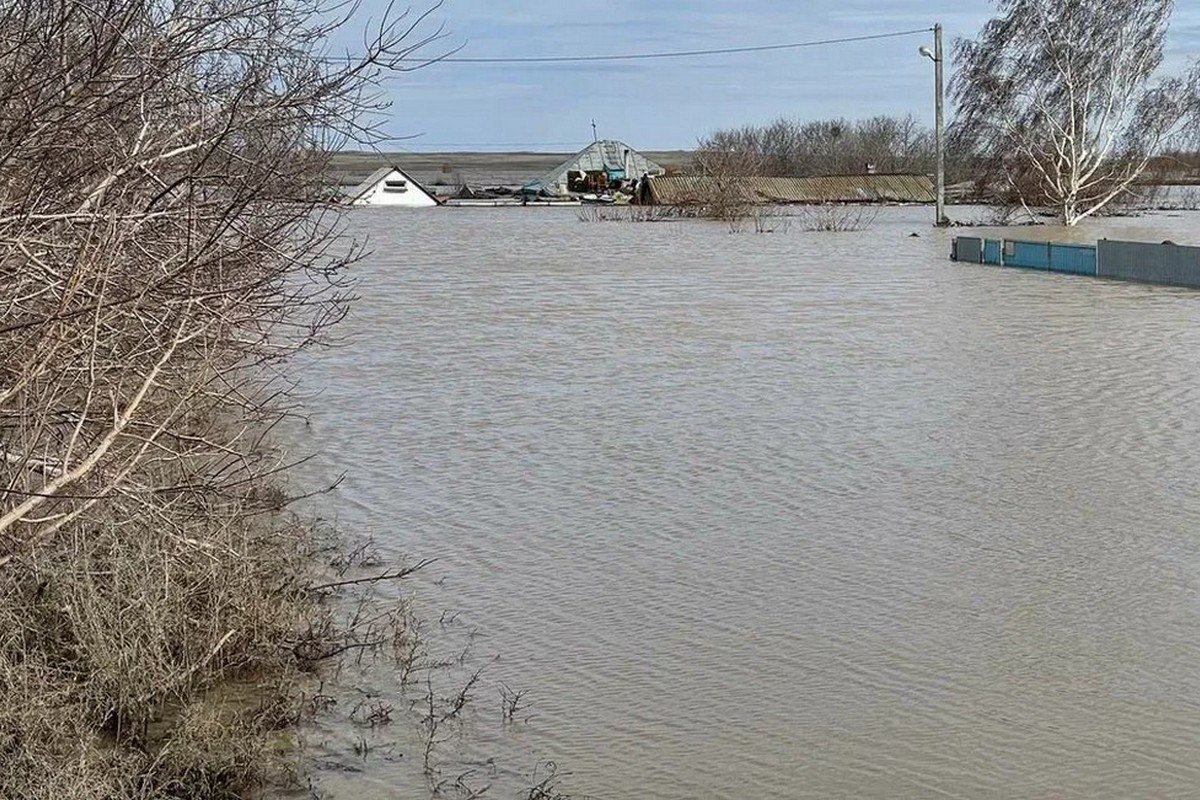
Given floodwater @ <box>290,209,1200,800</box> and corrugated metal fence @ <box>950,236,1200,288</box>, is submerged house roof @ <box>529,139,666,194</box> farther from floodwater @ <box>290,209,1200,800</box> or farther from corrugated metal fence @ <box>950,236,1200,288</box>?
floodwater @ <box>290,209,1200,800</box>

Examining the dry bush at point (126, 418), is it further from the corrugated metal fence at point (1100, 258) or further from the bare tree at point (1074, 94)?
the bare tree at point (1074, 94)

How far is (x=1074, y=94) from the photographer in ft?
144

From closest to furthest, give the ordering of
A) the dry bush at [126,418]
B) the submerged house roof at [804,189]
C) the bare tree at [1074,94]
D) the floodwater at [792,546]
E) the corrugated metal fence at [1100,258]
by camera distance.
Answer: the dry bush at [126,418]
the floodwater at [792,546]
the corrugated metal fence at [1100,258]
the bare tree at [1074,94]
the submerged house roof at [804,189]

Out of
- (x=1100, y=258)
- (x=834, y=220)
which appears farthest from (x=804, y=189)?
(x=1100, y=258)

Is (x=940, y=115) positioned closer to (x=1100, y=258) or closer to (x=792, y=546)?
(x=1100, y=258)

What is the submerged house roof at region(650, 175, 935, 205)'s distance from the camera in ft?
187

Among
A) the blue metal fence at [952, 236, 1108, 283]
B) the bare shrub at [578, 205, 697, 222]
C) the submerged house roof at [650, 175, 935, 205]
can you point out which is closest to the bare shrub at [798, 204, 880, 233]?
the submerged house roof at [650, 175, 935, 205]

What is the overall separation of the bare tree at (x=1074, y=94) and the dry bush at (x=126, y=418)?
3949 centimetres

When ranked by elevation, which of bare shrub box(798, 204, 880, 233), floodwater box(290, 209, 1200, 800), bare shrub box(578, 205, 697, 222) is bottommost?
floodwater box(290, 209, 1200, 800)

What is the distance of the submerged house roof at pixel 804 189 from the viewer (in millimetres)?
56906

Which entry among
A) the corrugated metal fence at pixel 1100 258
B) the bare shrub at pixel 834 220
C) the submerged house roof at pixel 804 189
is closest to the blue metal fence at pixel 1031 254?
the corrugated metal fence at pixel 1100 258

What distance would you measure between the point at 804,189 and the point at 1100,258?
43.0 metres

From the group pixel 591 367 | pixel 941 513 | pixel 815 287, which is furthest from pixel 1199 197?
pixel 941 513

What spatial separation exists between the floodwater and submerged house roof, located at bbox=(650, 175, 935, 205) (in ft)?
121
